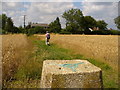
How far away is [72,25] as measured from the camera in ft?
277

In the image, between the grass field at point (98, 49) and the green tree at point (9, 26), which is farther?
the green tree at point (9, 26)

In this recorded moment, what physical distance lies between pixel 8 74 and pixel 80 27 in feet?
270

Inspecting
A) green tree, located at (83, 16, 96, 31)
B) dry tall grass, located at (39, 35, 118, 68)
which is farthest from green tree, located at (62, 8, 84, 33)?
dry tall grass, located at (39, 35, 118, 68)

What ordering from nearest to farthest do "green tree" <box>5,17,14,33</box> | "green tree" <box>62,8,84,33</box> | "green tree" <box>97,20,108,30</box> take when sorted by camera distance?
"green tree" <box>5,17,14,33</box> < "green tree" <box>62,8,84,33</box> < "green tree" <box>97,20,108,30</box>

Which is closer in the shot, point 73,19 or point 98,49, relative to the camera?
point 98,49

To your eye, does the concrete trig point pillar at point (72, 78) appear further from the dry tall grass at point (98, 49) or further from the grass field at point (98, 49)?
the dry tall grass at point (98, 49)

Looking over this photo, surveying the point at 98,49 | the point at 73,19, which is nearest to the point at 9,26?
the point at 73,19

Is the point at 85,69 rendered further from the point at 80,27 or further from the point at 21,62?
the point at 80,27

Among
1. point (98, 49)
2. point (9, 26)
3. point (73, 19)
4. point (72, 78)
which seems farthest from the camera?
point (73, 19)

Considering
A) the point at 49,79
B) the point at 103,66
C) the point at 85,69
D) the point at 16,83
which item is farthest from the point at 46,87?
the point at 103,66

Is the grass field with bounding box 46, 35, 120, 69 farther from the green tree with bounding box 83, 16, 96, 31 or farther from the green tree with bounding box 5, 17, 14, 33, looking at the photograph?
the green tree with bounding box 83, 16, 96, 31

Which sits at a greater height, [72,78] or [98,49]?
[72,78]

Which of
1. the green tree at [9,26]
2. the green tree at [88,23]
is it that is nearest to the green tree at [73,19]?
the green tree at [88,23]

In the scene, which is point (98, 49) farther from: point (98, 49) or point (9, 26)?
point (9, 26)
